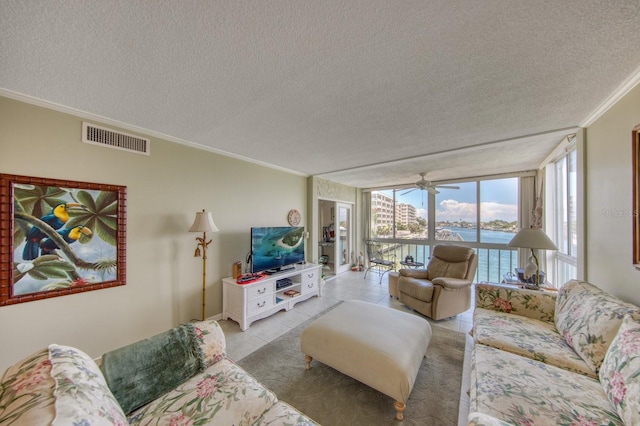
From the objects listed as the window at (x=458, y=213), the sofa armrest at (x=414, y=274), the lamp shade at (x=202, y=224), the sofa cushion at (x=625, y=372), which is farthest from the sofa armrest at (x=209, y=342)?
the window at (x=458, y=213)

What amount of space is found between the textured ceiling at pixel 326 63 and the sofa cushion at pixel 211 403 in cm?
193

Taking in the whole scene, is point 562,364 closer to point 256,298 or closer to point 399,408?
point 399,408

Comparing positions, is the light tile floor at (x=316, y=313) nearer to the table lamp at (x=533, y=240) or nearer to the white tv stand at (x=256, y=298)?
the white tv stand at (x=256, y=298)

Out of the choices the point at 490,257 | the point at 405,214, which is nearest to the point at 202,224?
the point at 405,214

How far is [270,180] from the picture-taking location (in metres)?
3.79

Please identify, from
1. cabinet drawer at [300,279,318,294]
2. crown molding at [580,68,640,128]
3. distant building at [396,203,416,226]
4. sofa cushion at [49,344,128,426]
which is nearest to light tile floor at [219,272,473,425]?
cabinet drawer at [300,279,318,294]

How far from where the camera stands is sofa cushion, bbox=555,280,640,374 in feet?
4.39

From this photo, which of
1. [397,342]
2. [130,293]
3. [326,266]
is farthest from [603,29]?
[326,266]

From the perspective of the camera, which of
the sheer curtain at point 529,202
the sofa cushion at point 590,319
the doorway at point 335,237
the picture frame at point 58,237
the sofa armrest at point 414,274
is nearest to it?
the sofa cushion at point 590,319

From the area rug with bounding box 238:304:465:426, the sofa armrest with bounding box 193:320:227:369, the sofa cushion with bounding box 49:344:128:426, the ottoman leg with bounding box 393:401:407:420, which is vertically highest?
the sofa cushion with bounding box 49:344:128:426

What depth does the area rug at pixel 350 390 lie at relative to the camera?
5.14ft

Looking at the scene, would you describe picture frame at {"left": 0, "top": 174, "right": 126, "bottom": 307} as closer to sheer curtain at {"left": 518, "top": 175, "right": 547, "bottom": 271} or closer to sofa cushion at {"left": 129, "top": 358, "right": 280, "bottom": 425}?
sofa cushion at {"left": 129, "top": 358, "right": 280, "bottom": 425}

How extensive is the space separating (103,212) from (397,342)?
294cm

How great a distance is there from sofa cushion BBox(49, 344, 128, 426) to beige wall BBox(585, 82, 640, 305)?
9.96 feet
